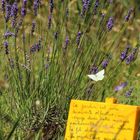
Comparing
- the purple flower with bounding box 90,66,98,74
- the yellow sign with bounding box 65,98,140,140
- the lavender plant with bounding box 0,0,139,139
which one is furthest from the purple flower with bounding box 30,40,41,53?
the yellow sign with bounding box 65,98,140,140

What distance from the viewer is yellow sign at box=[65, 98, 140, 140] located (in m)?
2.77

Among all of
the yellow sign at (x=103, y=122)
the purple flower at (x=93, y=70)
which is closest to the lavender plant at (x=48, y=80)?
the purple flower at (x=93, y=70)

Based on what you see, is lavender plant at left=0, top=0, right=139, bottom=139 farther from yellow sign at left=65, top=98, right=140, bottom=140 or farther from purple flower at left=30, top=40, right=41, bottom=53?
yellow sign at left=65, top=98, right=140, bottom=140

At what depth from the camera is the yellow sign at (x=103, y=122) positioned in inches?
109

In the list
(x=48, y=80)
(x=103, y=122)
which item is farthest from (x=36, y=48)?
(x=103, y=122)

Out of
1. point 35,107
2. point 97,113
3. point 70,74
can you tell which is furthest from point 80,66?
point 97,113

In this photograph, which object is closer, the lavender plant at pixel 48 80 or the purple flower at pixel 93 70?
the lavender plant at pixel 48 80

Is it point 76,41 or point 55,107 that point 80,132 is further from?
point 76,41

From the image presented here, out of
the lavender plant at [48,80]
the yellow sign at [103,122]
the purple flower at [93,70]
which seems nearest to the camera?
the yellow sign at [103,122]

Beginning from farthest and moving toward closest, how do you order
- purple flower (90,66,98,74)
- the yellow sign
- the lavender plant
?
purple flower (90,66,98,74), the lavender plant, the yellow sign

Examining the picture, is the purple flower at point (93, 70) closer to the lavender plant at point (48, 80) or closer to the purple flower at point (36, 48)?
the lavender plant at point (48, 80)

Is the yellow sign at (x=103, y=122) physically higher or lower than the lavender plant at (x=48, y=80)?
lower

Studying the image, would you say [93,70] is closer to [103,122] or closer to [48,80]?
[48,80]

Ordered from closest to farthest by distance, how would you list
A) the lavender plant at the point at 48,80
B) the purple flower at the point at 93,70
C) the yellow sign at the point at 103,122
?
1. the yellow sign at the point at 103,122
2. the lavender plant at the point at 48,80
3. the purple flower at the point at 93,70
